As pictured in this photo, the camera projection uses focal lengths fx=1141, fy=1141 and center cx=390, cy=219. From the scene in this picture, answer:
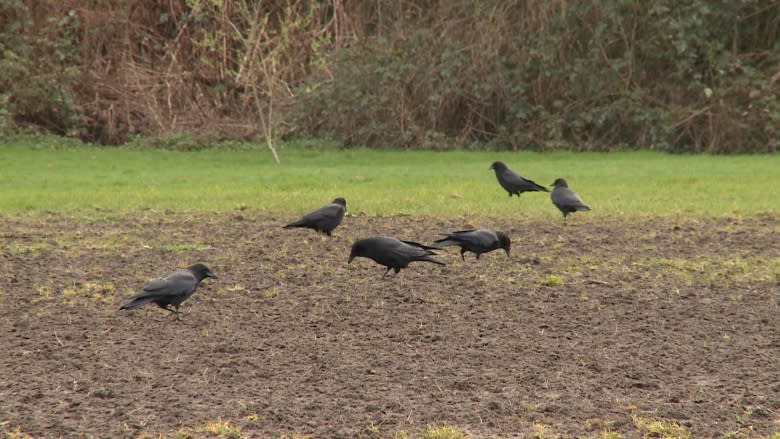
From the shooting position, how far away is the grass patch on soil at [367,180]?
15977 mm

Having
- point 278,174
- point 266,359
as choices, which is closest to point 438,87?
point 278,174

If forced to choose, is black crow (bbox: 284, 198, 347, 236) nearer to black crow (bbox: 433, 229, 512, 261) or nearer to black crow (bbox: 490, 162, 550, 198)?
black crow (bbox: 433, 229, 512, 261)

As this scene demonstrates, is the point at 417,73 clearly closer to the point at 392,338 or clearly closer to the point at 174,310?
the point at 174,310

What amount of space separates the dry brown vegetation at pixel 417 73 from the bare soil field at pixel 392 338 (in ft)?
40.0

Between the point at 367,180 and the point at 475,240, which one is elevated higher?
the point at 475,240

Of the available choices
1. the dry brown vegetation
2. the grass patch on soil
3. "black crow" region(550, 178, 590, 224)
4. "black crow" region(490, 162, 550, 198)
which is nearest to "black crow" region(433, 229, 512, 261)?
"black crow" region(550, 178, 590, 224)

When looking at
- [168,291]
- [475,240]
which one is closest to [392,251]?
[475,240]

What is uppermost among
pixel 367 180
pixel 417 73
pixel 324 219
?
pixel 417 73

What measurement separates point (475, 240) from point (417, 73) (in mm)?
16505

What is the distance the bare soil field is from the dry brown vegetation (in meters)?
12.2

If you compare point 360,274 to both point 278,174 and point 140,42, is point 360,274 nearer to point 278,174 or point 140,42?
point 278,174

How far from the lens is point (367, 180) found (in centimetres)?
2003

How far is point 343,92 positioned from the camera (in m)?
27.5

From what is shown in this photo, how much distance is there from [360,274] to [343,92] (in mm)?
17111
